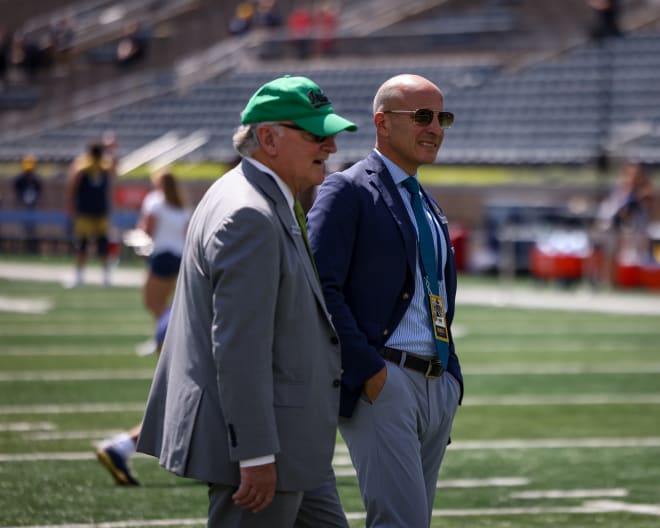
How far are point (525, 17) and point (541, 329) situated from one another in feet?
70.7

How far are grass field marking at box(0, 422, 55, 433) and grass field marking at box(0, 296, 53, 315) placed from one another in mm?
8588

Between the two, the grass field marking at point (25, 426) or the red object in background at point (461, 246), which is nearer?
the grass field marking at point (25, 426)

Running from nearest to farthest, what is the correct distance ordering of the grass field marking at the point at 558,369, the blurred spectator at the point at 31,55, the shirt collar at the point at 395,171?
the shirt collar at the point at 395,171 < the grass field marking at the point at 558,369 < the blurred spectator at the point at 31,55

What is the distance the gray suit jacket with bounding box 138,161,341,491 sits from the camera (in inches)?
163

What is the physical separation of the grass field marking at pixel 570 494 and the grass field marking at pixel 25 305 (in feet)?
38.1

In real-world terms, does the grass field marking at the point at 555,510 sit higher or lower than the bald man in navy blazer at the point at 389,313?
lower

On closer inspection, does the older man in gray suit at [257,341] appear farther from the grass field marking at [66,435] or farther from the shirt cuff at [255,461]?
the grass field marking at [66,435]

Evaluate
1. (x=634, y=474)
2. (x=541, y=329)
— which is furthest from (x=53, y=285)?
(x=634, y=474)

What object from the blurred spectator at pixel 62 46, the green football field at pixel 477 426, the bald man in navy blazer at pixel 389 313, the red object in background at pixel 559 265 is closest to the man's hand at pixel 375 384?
the bald man in navy blazer at pixel 389 313

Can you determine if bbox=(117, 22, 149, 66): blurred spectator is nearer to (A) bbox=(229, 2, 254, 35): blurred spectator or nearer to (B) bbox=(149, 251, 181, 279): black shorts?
(A) bbox=(229, 2, 254, 35): blurred spectator

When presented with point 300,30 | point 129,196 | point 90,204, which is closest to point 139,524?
point 90,204

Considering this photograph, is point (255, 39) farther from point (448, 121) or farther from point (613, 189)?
point (448, 121)

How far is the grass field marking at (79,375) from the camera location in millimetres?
12898

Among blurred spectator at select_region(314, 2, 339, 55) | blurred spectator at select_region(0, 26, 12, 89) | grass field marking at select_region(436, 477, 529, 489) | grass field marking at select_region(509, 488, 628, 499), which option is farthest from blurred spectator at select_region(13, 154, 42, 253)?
grass field marking at select_region(509, 488, 628, 499)
